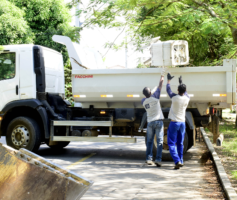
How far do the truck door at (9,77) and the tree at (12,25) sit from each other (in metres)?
9.13

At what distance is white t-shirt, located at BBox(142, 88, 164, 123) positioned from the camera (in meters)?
8.09

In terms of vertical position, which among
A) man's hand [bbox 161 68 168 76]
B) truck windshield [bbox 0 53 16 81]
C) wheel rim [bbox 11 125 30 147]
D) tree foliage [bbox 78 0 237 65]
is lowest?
wheel rim [bbox 11 125 30 147]

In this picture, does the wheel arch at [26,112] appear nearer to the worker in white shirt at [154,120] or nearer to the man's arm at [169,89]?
the worker in white shirt at [154,120]

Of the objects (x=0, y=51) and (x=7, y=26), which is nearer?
(x=0, y=51)

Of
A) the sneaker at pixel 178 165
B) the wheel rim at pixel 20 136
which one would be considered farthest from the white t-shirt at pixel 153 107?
the wheel rim at pixel 20 136

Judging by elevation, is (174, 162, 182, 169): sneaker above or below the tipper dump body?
below

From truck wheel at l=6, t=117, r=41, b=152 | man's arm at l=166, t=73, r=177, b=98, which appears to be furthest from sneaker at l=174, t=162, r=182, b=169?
truck wheel at l=6, t=117, r=41, b=152

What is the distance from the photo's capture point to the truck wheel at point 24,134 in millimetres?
9117

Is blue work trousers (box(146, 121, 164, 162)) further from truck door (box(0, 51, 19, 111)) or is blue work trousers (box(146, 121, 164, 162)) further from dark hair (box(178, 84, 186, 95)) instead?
truck door (box(0, 51, 19, 111))

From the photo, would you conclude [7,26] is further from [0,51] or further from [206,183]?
[206,183]

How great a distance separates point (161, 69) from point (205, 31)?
2.15 metres

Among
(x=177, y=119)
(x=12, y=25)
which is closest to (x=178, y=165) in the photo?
(x=177, y=119)

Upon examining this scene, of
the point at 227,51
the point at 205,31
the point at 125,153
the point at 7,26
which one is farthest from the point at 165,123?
the point at 7,26

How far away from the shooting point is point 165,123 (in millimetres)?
8805
